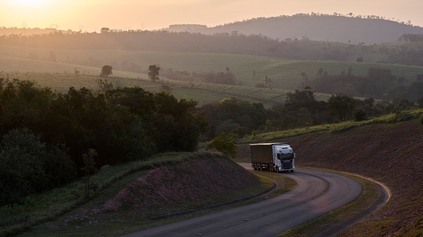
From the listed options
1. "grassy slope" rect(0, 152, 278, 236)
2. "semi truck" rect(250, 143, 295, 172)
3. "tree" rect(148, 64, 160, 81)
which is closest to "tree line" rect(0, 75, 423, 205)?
"grassy slope" rect(0, 152, 278, 236)

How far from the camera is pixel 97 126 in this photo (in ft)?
150

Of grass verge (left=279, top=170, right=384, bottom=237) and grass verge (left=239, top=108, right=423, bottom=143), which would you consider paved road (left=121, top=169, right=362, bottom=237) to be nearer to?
grass verge (left=279, top=170, right=384, bottom=237)

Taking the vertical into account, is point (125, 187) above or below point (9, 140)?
below

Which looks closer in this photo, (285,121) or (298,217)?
(298,217)

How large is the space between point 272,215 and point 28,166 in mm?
15369

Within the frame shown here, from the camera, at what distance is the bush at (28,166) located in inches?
1342

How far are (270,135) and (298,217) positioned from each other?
61188 millimetres

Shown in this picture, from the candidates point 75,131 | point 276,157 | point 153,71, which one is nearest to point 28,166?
point 75,131

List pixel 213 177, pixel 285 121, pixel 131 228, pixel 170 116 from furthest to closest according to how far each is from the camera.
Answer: pixel 285 121 < pixel 170 116 < pixel 213 177 < pixel 131 228

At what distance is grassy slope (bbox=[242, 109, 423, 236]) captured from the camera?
31.5m

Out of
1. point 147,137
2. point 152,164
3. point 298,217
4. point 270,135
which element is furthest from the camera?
point 270,135

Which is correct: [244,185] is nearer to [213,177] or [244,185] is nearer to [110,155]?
[213,177]

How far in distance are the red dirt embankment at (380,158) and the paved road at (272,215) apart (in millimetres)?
3807

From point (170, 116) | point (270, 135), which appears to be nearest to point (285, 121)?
point (270, 135)
